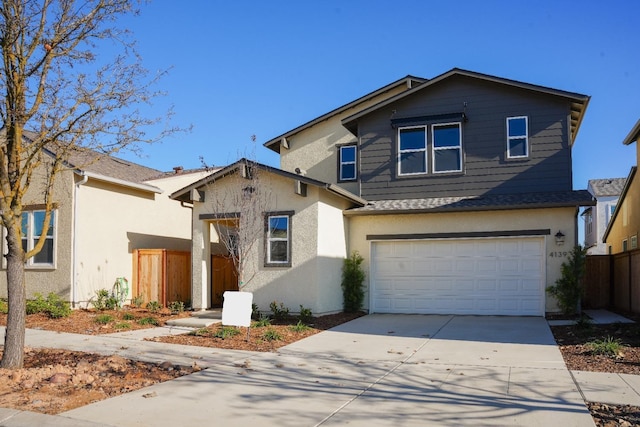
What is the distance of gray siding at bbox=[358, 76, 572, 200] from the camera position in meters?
16.0

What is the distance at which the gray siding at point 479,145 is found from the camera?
52.5 ft

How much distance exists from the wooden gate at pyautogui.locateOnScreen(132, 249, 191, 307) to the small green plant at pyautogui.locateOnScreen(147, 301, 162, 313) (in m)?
0.42

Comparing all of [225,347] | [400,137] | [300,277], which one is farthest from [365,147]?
[225,347]

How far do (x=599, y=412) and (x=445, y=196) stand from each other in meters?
10.9

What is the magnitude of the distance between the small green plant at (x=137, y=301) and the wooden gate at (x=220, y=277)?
7.73 feet

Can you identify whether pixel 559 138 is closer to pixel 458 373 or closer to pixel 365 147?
pixel 365 147

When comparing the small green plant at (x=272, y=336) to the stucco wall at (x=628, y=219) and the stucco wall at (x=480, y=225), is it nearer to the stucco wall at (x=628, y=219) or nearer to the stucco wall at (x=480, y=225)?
the stucco wall at (x=480, y=225)

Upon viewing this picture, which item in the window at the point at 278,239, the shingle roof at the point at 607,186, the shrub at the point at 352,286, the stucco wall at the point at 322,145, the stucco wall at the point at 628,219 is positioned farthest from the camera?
the shingle roof at the point at 607,186

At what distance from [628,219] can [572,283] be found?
7.40 meters

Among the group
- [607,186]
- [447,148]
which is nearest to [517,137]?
[447,148]

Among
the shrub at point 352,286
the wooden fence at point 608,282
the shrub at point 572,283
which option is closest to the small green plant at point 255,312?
the shrub at point 352,286

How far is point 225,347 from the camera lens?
1073cm

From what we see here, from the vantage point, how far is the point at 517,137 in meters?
16.4

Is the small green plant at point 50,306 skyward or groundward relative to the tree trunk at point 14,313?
groundward
